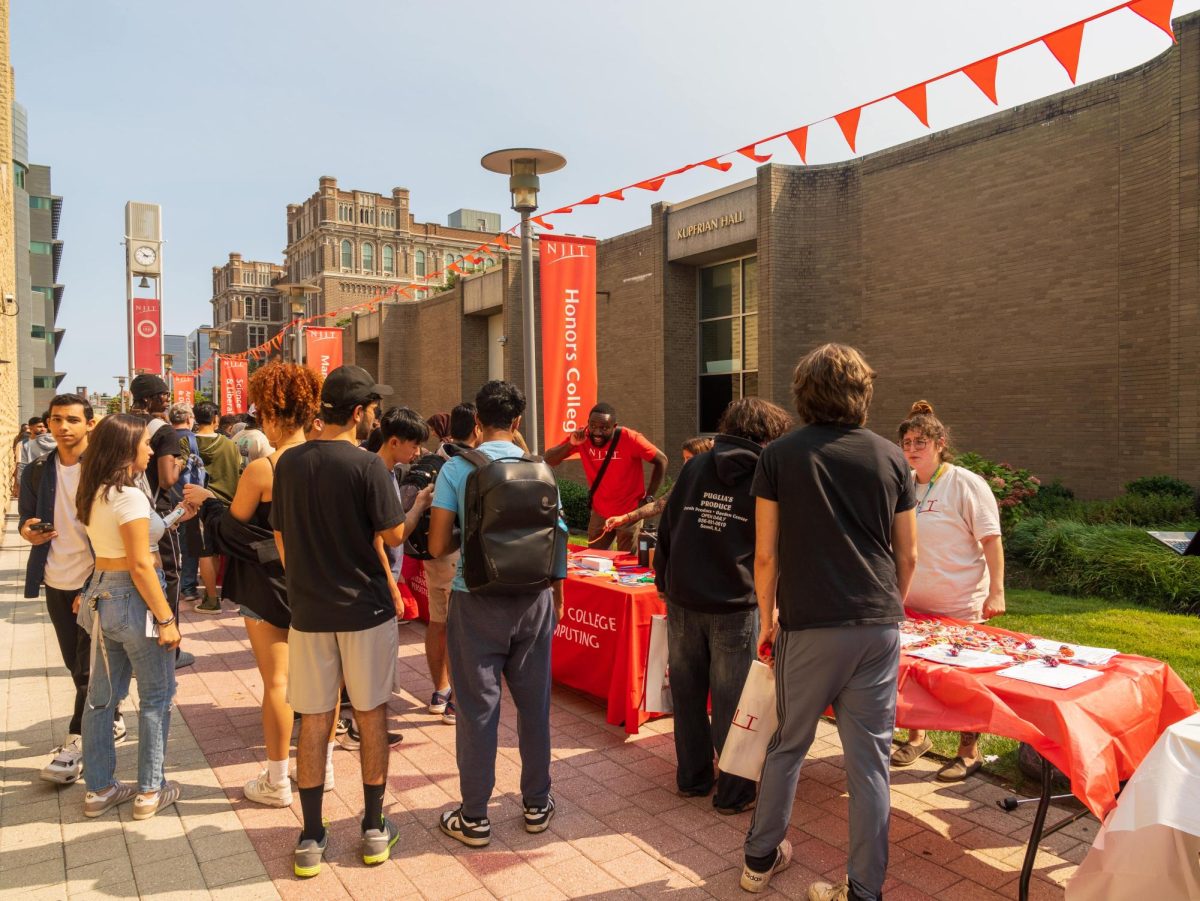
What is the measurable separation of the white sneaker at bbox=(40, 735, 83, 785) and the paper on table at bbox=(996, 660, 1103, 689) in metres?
4.29

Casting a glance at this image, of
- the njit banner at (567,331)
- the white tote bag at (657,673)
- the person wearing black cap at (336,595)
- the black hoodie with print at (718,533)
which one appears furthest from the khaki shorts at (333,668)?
the njit banner at (567,331)

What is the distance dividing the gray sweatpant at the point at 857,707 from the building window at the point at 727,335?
17.0 metres

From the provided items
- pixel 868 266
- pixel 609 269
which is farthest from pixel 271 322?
pixel 868 266

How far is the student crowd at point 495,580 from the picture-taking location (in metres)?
2.92

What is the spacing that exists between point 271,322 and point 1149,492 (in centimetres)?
10584

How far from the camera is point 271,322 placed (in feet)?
341

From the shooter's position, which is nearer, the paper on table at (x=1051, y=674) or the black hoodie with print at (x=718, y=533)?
the paper on table at (x=1051, y=674)

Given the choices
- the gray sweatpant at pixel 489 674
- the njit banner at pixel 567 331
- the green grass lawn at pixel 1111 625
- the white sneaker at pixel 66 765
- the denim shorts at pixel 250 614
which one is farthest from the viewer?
the njit banner at pixel 567 331

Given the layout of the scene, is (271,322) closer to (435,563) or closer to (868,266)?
(868,266)

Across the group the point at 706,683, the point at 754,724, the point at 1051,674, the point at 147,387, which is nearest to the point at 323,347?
the point at 147,387

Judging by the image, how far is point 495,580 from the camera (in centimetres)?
338

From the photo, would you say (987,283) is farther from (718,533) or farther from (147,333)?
(147,333)

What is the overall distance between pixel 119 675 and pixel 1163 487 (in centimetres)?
1289

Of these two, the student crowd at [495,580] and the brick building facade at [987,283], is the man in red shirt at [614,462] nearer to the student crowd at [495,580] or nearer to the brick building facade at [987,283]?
the student crowd at [495,580]
